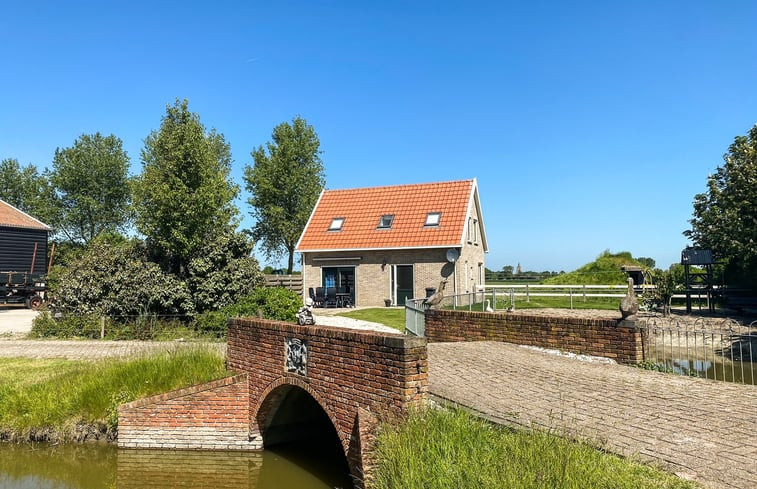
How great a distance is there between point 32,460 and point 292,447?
4.78 m

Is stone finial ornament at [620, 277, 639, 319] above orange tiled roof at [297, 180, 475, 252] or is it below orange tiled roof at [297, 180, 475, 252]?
below

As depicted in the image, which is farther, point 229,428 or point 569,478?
point 229,428

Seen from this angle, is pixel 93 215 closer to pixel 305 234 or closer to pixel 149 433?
pixel 305 234

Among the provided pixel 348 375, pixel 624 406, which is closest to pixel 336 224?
pixel 348 375

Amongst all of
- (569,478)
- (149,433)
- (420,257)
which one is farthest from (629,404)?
(420,257)

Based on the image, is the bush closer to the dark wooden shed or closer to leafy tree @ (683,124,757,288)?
leafy tree @ (683,124,757,288)

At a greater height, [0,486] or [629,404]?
[629,404]

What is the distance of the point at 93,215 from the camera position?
148 ft

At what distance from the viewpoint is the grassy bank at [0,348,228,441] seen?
33.6 feet

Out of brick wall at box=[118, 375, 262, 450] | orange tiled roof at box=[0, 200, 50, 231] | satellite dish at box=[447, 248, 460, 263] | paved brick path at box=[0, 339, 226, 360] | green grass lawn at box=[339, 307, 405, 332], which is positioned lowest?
brick wall at box=[118, 375, 262, 450]

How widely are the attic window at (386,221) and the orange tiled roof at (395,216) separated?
0.64 feet

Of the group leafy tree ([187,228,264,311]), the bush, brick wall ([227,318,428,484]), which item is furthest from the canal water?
leafy tree ([187,228,264,311])

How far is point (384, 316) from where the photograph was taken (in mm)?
20906

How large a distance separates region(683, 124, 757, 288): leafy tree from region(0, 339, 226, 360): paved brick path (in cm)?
2031
